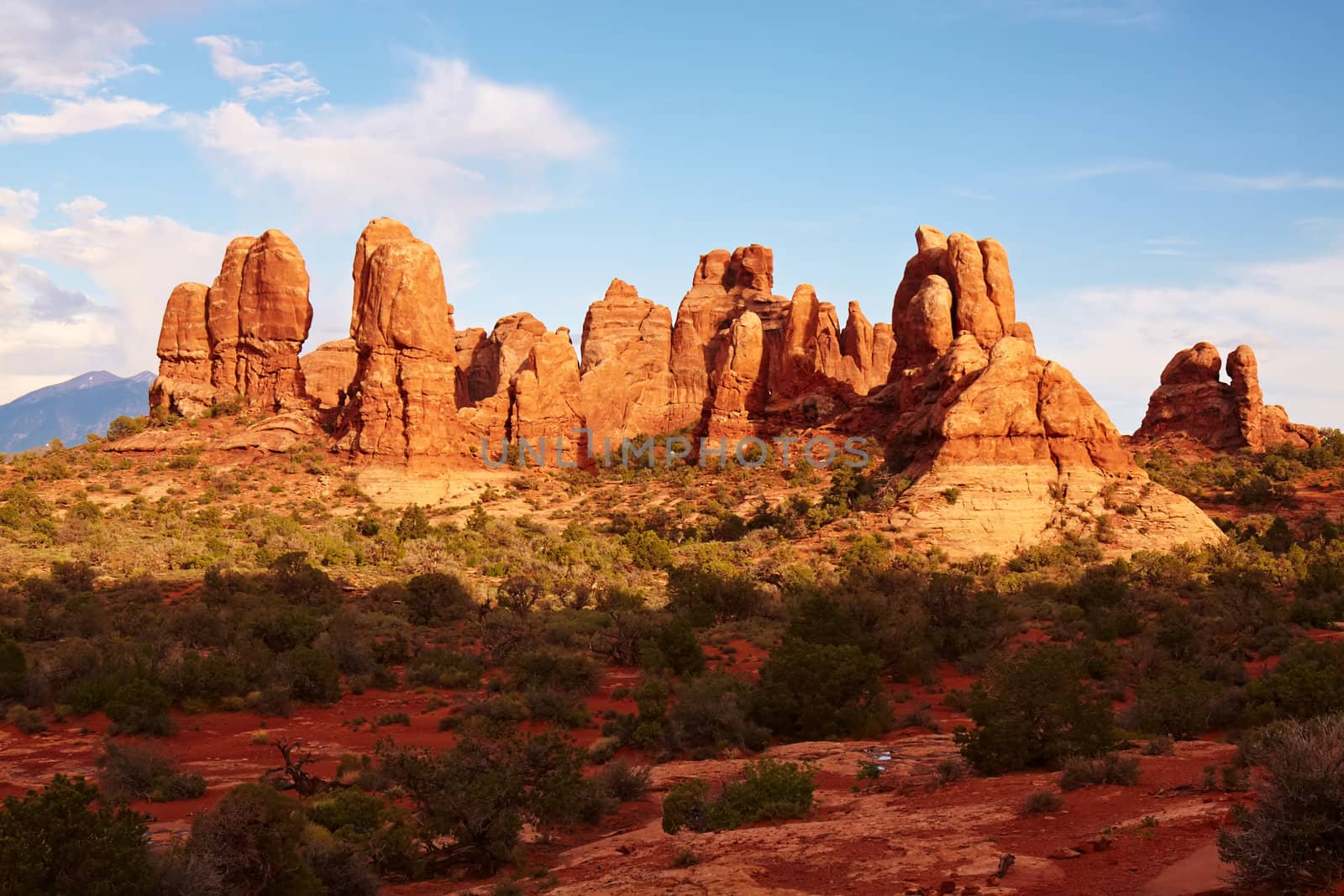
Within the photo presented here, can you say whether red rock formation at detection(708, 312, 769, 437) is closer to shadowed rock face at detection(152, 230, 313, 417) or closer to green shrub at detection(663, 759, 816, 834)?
shadowed rock face at detection(152, 230, 313, 417)

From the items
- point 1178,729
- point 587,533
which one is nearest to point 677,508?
point 587,533

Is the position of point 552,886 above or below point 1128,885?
below

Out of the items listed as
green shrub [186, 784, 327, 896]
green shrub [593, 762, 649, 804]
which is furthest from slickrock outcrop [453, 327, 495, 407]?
green shrub [186, 784, 327, 896]

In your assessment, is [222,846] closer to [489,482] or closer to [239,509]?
[239,509]

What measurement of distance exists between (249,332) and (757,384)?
27.8 metres

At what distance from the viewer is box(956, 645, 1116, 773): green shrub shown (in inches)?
474

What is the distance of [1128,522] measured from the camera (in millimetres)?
35875

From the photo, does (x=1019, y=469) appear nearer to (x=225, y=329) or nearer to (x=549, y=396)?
(x=549, y=396)

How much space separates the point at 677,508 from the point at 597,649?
23396 mm

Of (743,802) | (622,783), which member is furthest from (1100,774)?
(622,783)

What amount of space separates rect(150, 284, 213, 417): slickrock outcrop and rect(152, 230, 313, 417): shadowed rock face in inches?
1.8

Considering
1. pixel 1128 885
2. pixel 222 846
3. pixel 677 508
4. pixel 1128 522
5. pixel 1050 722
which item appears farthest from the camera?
pixel 677 508

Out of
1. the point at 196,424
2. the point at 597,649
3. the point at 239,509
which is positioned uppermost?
the point at 196,424

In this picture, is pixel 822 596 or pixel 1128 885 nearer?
pixel 1128 885
